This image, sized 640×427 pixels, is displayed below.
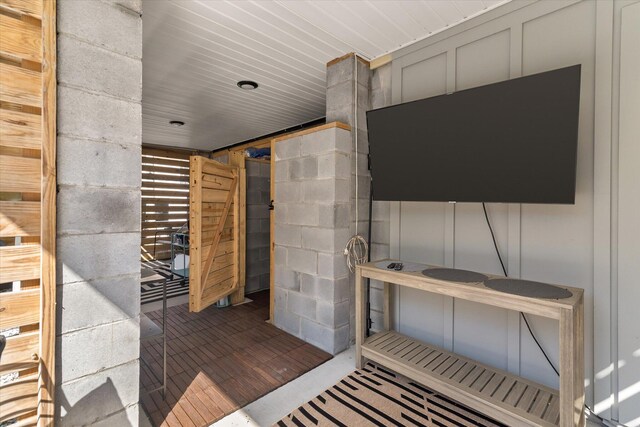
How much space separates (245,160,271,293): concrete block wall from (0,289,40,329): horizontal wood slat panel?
9.82ft

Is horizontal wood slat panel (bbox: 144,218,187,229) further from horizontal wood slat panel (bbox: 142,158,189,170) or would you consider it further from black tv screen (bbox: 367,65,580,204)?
black tv screen (bbox: 367,65,580,204)

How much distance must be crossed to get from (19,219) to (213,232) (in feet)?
6.99

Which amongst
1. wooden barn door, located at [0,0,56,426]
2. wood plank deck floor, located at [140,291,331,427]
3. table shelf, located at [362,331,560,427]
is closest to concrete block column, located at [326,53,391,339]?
table shelf, located at [362,331,560,427]

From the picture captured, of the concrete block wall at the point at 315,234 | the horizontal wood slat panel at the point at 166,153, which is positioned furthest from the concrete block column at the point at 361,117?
the horizontal wood slat panel at the point at 166,153

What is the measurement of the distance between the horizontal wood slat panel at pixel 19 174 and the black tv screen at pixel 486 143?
6.61ft

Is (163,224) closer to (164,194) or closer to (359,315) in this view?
(164,194)

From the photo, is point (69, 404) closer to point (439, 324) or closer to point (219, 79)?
point (439, 324)

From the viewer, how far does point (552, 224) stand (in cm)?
189

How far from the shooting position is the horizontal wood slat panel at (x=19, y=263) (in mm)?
1291

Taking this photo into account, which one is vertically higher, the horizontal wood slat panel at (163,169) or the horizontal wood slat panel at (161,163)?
the horizontal wood slat panel at (161,163)

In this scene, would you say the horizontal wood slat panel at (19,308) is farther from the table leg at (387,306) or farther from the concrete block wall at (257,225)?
the concrete block wall at (257,225)

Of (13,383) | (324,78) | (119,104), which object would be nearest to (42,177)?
(119,104)

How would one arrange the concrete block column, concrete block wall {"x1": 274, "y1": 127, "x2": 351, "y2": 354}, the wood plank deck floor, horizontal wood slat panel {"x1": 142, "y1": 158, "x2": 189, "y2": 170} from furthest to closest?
horizontal wood slat panel {"x1": 142, "y1": 158, "x2": 189, "y2": 170} → the concrete block column → concrete block wall {"x1": 274, "y1": 127, "x2": 351, "y2": 354} → the wood plank deck floor

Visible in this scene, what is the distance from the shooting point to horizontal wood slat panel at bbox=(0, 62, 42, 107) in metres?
1.27
